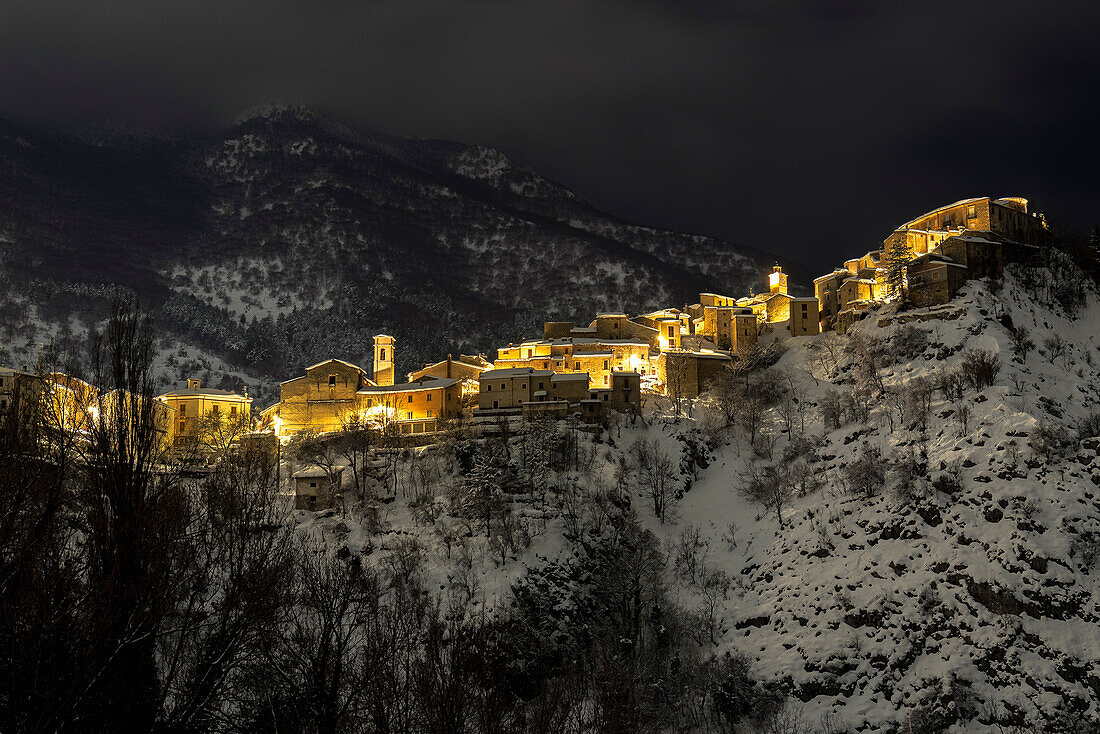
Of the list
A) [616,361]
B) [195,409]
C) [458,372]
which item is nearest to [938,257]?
[616,361]

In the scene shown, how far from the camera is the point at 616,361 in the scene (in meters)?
92.6

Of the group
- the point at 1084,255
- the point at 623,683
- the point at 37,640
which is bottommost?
the point at 623,683

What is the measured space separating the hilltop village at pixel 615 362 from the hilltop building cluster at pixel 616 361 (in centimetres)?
15

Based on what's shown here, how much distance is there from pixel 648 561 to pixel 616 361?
36.8 metres

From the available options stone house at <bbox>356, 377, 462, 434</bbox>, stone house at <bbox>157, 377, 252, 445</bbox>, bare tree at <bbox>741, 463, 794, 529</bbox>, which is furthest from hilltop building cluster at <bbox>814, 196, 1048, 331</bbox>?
stone house at <bbox>157, 377, 252, 445</bbox>

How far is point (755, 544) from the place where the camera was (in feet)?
200

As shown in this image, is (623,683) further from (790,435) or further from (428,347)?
(428,347)

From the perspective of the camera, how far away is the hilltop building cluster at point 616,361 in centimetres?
8038

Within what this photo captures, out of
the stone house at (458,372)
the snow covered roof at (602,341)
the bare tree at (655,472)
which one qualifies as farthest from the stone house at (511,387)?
the snow covered roof at (602,341)

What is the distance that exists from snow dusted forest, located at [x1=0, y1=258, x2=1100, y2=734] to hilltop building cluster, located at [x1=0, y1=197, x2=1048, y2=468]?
163 inches

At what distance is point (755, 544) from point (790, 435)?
16.6 metres

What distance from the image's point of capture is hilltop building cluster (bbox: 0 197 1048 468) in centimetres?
8038

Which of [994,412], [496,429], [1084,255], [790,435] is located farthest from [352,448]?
[1084,255]

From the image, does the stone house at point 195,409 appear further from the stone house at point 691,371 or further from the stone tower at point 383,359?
the stone house at point 691,371
